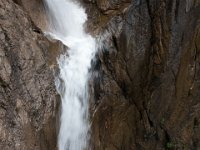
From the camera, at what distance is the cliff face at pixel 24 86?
7.31 m

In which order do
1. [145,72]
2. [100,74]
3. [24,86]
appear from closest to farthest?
[24,86]
[100,74]
[145,72]

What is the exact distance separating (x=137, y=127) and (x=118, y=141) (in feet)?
2.41

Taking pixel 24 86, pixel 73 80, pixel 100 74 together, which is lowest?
pixel 24 86

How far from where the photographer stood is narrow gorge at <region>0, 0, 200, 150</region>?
7.71 meters

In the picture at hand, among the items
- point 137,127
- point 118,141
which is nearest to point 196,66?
point 137,127

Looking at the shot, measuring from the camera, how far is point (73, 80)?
8969 millimetres

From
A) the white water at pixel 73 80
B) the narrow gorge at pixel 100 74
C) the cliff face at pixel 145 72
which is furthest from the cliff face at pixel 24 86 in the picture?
the cliff face at pixel 145 72

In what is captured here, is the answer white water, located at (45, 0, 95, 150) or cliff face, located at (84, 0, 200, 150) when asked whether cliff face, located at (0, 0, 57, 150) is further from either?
cliff face, located at (84, 0, 200, 150)

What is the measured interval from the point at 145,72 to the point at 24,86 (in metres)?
3.63

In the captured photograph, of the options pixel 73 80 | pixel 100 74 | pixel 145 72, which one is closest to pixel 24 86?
pixel 73 80

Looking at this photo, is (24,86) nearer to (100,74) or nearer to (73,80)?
(73,80)

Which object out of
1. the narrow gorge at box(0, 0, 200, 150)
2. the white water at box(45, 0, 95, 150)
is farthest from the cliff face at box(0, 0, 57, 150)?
the white water at box(45, 0, 95, 150)

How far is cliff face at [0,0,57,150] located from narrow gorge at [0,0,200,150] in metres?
0.02

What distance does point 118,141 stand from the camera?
33.0 feet
